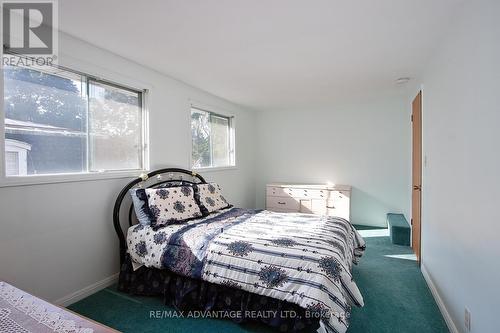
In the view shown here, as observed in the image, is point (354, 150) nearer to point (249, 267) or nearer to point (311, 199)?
point (311, 199)

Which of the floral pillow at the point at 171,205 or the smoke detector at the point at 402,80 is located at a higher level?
the smoke detector at the point at 402,80

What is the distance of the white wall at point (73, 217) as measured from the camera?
191cm

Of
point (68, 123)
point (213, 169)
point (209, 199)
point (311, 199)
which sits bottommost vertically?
point (311, 199)

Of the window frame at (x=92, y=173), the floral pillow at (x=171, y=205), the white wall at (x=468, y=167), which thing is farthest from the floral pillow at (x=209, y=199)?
the white wall at (x=468, y=167)

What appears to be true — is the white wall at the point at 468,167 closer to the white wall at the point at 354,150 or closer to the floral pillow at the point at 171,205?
the white wall at the point at 354,150

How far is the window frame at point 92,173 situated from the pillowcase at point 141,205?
0.30m

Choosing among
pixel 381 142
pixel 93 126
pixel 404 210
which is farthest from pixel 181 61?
pixel 404 210

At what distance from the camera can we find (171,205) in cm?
267

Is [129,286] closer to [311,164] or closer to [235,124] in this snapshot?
[235,124]

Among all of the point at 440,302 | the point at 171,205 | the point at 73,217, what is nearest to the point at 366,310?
the point at 440,302

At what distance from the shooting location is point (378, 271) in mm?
2879

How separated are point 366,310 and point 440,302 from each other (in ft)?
2.14

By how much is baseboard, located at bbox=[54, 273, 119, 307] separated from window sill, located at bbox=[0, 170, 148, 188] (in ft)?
3.40

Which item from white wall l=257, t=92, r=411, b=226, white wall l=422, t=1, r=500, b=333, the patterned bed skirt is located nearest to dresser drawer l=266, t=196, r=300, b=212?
white wall l=257, t=92, r=411, b=226
